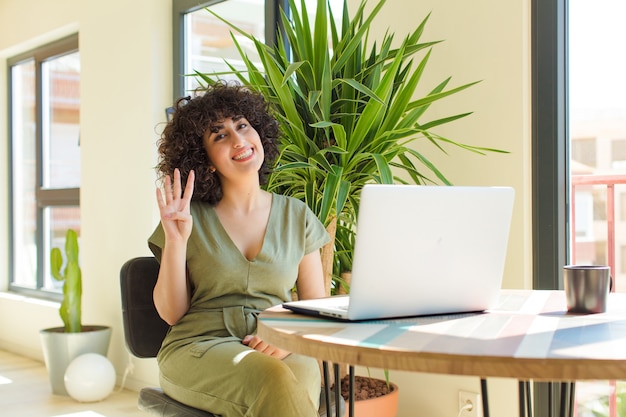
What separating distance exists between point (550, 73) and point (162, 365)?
151 cm

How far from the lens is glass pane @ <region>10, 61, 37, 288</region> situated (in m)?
5.96

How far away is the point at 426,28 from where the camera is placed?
283cm

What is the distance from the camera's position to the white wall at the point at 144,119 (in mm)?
2568

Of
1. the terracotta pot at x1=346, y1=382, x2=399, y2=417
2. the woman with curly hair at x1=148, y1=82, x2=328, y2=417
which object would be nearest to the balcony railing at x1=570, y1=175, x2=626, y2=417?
the terracotta pot at x1=346, y1=382, x2=399, y2=417

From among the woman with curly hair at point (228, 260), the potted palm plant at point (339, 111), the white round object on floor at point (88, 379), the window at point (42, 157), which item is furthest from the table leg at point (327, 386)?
the window at point (42, 157)

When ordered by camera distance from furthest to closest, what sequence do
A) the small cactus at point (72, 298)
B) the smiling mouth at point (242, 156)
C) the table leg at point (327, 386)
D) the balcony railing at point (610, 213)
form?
the small cactus at point (72, 298) → the balcony railing at point (610, 213) → the smiling mouth at point (242, 156) → the table leg at point (327, 386)

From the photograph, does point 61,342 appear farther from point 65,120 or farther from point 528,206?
point 528,206

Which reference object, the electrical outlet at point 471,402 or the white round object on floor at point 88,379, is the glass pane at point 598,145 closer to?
the electrical outlet at point 471,402

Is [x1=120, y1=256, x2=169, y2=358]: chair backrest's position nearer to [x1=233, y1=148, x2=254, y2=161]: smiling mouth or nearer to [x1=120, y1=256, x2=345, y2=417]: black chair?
[x1=120, y1=256, x2=345, y2=417]: black chair

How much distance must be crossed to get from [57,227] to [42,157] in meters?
0.55

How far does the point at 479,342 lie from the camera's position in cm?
115

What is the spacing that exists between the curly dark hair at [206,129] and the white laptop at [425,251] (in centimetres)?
75

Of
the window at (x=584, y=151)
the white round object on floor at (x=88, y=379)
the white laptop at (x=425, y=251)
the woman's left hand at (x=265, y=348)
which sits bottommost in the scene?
the white round object on floor at (x=88, y=379)

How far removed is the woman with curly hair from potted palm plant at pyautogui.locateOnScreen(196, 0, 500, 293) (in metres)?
0.18
